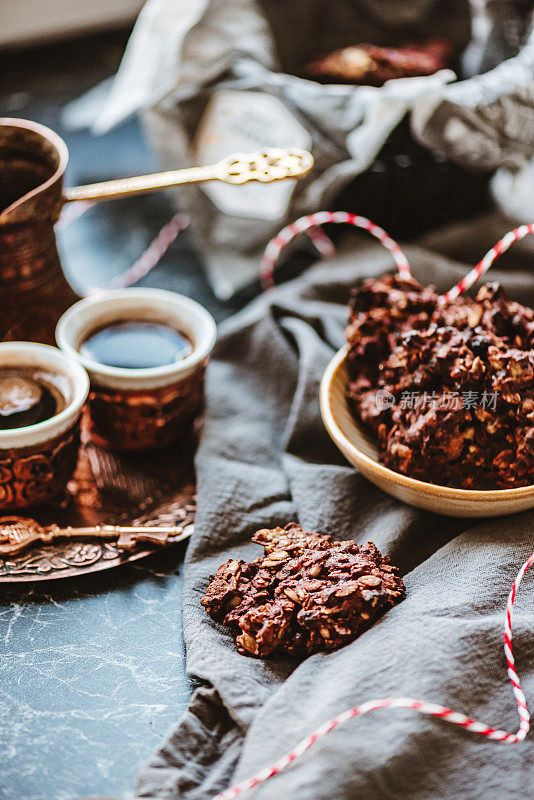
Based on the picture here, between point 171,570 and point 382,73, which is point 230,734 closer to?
point 171,570

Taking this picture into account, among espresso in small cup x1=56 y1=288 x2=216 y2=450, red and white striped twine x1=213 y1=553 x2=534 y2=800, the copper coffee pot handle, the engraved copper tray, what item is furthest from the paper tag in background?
red and white striped twine x1=213 y1=553 x2=534 y2=800

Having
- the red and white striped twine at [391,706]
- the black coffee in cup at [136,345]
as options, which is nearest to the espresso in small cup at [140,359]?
the black coffee in cup at [136,345]

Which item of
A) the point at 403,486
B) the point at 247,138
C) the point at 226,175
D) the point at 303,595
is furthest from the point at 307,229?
the point at 303,595

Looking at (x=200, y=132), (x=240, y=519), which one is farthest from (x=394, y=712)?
(x=200, y=132)

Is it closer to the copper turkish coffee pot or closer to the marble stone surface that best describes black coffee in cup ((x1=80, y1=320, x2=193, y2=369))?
the copper turkish coffee pot

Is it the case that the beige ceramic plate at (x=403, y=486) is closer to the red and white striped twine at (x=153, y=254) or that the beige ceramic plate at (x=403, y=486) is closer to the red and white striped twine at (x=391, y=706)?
the red and white striped twine at (x=391, y=706)

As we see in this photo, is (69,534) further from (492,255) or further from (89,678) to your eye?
(492,255)
